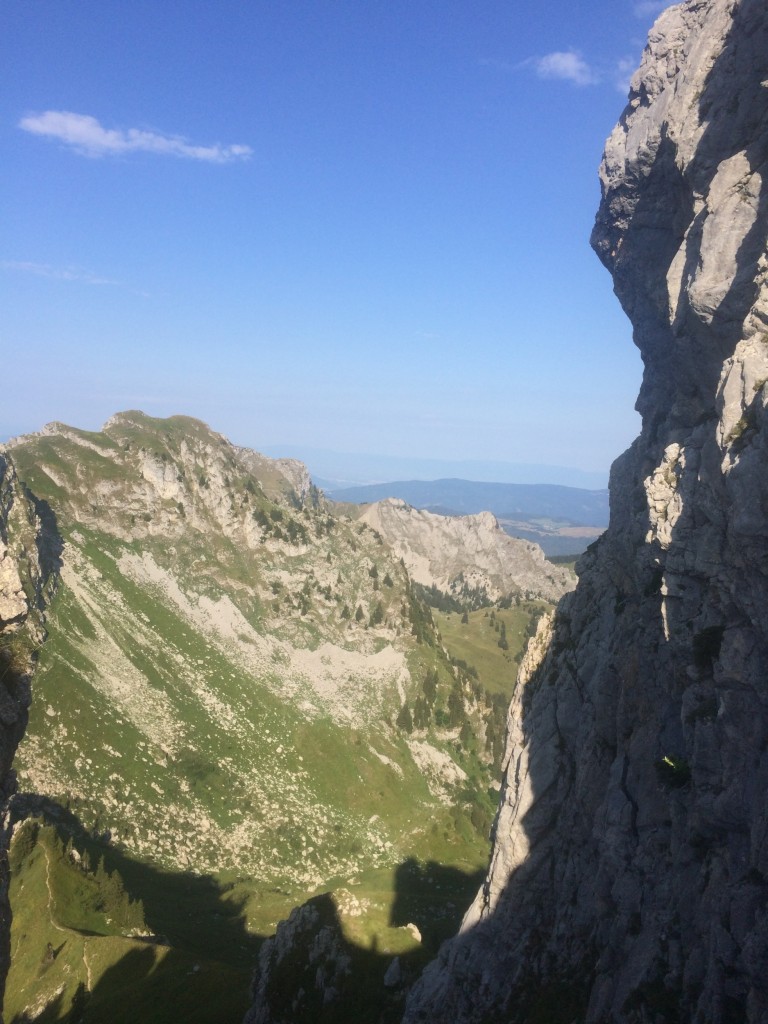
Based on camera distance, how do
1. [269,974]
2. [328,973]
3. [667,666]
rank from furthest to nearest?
[269,974], [328,973], [667,666]

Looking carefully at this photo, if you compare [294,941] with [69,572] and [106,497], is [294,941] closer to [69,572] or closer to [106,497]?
[69,572]

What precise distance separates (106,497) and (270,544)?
4627 cm

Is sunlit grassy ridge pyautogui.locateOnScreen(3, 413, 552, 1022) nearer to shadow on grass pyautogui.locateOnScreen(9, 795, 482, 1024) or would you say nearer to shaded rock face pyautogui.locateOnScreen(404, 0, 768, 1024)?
shadow on grass pyautogui.locateOnScreen(9, 795, 482, 1024)

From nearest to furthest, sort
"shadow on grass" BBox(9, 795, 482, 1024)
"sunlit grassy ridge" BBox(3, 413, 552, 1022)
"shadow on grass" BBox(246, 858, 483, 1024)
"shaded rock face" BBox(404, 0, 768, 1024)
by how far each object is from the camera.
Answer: "shaded rock face" BBox(404, 0, 768, 1024) < "shadow on grass" BBox(246, 858, 483, 1024) < "shadow on grass" BBox(9, 795, 482, 1024) < "sunlit grassy ridge" BBox(3, 413, 552, 1022)

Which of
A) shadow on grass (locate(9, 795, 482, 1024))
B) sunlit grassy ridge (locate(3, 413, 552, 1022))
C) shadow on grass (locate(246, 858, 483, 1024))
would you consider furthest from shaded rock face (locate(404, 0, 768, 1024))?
sunlit grassy ridge (locate(3, 413, 552, 1022))

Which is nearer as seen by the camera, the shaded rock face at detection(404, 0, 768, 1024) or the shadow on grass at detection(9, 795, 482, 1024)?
the shaded rock face at detection(404, 0, 768, 1024)

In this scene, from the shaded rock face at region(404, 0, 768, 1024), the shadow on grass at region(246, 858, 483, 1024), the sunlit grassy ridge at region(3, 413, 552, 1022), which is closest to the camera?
the shaded rock face at region(404, 0, 768, 1024)

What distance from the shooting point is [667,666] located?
95.0ft

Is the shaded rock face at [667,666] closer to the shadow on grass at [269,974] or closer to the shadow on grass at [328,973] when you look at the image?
the shadow on grass at [328,973]

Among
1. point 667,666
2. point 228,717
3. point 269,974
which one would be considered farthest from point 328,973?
point 228,717

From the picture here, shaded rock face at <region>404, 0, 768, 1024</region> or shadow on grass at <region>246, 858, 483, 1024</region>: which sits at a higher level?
shaded rock face at <region>404, 0, 768, 1024</region>

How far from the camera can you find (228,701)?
438 ft

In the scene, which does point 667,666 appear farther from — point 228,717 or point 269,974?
point 228,717

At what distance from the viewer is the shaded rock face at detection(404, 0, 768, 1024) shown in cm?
2227
